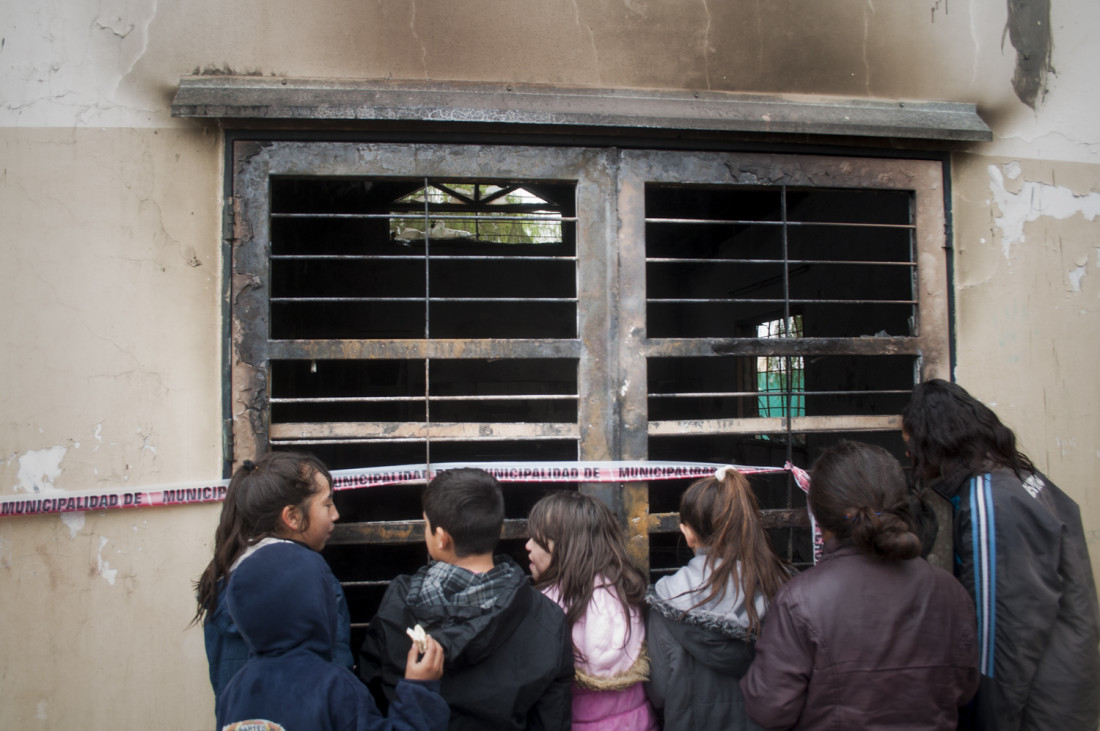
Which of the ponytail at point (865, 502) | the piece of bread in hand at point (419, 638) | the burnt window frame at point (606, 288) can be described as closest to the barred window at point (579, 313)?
the burnt window frame at point (606, 288)

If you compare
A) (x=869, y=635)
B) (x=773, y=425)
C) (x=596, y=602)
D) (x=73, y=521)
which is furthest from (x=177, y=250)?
(x=869, y=635)

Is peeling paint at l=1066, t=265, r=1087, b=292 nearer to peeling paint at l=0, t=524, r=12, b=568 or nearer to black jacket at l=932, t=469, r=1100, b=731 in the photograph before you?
black jacket at l=932, t=469, r=1100, b=731

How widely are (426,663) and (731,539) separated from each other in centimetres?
89

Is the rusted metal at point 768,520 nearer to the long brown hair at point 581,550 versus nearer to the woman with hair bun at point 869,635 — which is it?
the long brown hair at point 581,550

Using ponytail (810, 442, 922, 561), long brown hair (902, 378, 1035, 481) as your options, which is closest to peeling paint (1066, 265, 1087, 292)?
long brown hair (902, 378, 1035, 481)

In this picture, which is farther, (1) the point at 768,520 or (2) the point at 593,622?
(1) the point at 768,520

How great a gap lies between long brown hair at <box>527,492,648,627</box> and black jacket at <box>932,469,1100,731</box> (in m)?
0.98

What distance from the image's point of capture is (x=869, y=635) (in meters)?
1.50

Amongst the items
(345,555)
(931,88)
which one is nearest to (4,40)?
(931,88)

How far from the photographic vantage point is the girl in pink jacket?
5.71ft

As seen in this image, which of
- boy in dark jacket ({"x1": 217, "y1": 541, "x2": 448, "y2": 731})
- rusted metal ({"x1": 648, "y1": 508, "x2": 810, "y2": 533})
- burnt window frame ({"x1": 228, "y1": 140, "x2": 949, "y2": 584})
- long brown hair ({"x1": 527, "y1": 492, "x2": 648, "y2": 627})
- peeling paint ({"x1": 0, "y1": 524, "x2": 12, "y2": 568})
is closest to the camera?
boy in dark jacket ({"x1": 217, "y1": 541, "x2": 448, "y2": 731})

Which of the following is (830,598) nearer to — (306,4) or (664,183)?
(664,183)

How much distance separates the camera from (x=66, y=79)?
221cm

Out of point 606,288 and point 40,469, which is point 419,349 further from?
point 40,469
